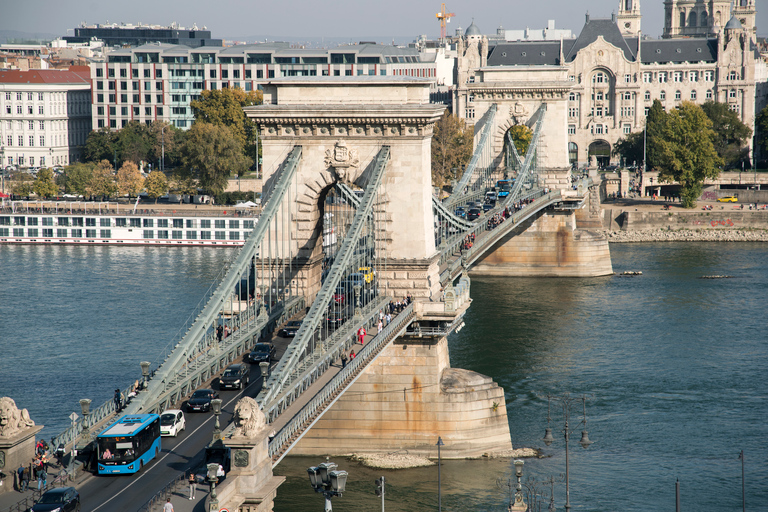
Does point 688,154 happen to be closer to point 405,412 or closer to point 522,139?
point 522,139

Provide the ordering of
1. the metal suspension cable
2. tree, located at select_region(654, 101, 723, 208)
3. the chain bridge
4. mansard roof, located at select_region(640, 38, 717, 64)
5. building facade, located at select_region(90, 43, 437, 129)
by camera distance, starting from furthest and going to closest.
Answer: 1. building facade, located at select_region(90, 43, 437, 129)
2. mansard roof, located at select_region(640, 38, 717, 64)
3. tree, located at select_region(654, 101, 723, 208)
4. the chain bridge
5. the metal suspension cable

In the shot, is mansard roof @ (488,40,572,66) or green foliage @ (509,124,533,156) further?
mansard roof @ (488,40,572,66)

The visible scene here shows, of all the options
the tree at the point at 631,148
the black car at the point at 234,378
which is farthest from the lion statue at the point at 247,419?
the tree at the point at 631,148

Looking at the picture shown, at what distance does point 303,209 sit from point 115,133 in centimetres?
11496

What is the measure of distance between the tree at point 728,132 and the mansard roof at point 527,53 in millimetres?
27810

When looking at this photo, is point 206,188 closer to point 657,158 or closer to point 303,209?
point 657,158

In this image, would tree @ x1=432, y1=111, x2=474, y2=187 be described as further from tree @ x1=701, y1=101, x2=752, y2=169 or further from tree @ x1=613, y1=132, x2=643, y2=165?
tree @ x1=701, y1=101, x2=752, y2=169

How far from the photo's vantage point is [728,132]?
15025 centimetres

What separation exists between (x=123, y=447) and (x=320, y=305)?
1048 centimetres

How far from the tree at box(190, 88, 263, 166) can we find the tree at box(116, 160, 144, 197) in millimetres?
14981

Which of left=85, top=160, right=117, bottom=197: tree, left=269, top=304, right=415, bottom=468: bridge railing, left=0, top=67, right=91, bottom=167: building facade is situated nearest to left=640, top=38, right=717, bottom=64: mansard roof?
left=85, top=160, right=117, bottom=197: tree

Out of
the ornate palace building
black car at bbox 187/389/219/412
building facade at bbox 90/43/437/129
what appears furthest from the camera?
building facade at bbox 90/43/437/129

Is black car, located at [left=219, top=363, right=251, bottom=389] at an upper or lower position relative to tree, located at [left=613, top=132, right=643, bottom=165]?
lower

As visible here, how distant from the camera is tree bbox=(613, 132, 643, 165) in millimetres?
152125
